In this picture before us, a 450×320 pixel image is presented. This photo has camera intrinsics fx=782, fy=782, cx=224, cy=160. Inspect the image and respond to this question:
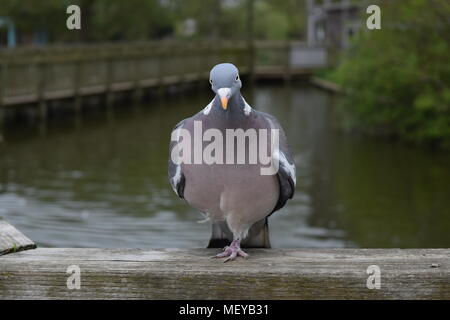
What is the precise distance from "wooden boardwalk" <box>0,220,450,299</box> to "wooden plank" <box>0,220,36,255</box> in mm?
95

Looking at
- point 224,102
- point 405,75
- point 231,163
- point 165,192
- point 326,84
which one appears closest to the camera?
point 224,102

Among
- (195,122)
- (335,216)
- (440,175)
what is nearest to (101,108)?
(440,175)

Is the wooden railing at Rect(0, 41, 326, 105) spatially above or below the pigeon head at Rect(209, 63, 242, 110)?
below

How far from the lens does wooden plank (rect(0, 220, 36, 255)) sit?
8.81 ft

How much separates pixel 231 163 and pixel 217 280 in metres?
0.53

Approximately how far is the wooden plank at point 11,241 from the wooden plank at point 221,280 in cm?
11

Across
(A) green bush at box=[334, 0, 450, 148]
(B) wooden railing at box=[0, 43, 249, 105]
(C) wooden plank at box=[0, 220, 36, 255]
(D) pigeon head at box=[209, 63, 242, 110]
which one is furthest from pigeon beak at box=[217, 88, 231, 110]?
(B) wooden railing at box=[0, 43, 249, 105]

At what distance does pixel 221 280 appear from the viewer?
99.0 inches

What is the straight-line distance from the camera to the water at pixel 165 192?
985cm

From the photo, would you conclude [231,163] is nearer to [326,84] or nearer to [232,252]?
[232,252]

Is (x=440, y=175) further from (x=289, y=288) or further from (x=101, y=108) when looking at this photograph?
(x=101, y=108)

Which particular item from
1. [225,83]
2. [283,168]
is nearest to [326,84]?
[283,168]

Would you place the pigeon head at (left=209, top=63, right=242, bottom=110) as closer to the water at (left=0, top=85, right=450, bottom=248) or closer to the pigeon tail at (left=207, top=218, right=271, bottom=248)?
the pigeon tail at (left=207, top=218, right=271, bottom=248)

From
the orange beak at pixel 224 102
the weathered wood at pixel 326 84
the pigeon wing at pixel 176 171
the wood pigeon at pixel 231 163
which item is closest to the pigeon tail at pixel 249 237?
the wood pigeon at pixel 231 163
